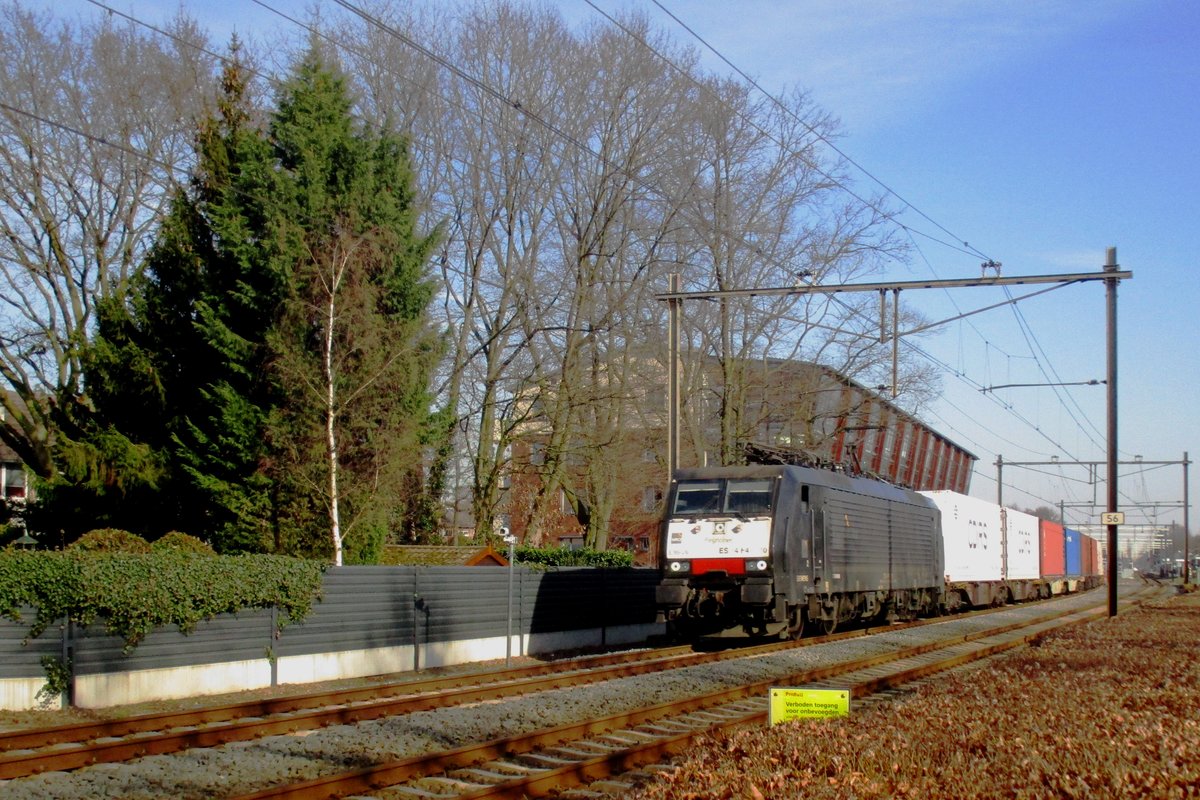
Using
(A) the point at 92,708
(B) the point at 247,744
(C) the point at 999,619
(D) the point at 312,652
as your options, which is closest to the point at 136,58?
(D) the point at 312,652

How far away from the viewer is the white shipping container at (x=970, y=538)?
35000mm

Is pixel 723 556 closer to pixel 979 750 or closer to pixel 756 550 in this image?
pixel 756 550

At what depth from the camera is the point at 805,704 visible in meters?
10.4

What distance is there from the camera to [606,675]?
1758 cm

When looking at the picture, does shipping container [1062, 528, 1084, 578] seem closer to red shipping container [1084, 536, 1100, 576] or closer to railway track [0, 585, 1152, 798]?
red shipping container [1084, 536, 1100, 576]

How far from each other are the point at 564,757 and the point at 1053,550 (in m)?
47.6

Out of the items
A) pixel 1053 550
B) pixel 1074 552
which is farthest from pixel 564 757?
pixel 1074 552

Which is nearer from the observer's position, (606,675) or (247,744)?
(247,744)

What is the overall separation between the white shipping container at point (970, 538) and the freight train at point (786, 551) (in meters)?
3.66

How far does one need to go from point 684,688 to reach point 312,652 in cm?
543

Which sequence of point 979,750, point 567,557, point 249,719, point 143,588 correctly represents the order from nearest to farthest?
point 979,750 → point 249,719 → point 143,588 → point 567,557

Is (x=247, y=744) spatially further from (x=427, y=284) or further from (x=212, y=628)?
(x=427, y=284)

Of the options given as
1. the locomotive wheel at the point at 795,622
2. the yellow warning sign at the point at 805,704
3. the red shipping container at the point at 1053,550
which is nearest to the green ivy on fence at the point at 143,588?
the yellow warning sign at the point at 805,704

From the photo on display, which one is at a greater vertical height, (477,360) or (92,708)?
(477,360)
